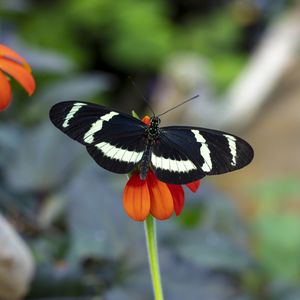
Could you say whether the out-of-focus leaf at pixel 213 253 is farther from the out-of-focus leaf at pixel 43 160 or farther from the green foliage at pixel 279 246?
the out-of-focus leaf at pixel 43 160

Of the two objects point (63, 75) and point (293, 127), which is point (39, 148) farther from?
point (293, 127)

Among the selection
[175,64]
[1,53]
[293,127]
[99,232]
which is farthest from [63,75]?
[175,64]

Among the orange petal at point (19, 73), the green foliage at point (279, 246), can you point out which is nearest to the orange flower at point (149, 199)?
the orange petal at point (19, 73)

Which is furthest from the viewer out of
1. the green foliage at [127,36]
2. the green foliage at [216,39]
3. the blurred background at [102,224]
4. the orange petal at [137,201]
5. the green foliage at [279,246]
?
the green foliage at [216,39]

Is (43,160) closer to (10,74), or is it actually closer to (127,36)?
(10,74)

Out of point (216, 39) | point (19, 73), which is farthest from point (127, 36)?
point (19, 73)

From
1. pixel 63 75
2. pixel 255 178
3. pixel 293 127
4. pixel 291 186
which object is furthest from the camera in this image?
pixel 293 127
